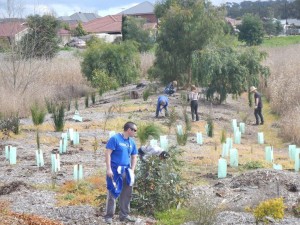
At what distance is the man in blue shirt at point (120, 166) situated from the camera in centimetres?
858

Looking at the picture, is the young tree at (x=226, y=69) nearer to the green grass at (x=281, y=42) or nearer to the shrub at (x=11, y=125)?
the shrub at (x=11, y=125)

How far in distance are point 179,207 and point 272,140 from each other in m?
10.7

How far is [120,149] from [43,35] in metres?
37.1

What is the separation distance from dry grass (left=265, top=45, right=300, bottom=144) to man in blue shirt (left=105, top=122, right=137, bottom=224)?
35.2ft

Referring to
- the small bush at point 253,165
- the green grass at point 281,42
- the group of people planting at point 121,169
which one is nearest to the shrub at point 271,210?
the group of people planting at point 121,169

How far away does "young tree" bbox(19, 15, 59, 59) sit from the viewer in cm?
3587

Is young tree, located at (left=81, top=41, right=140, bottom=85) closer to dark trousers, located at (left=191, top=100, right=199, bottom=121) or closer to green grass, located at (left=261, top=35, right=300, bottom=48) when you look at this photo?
dark trousers, located at (left=191, top=100, right=199, bottom=121)

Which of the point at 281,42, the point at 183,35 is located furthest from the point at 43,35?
the point at 281,42

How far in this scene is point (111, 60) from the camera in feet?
115

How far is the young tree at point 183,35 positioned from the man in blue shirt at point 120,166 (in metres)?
21.8

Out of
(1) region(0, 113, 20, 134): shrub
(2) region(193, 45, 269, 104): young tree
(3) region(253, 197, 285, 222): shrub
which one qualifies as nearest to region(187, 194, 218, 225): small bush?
(3) region(253, 197, 285, 222): shrub

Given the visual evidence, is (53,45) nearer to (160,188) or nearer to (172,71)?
(172,71)

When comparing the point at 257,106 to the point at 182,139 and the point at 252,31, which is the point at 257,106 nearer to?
the point at 182,139

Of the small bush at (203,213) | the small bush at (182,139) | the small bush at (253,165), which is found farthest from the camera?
the small bush at (182,139)
